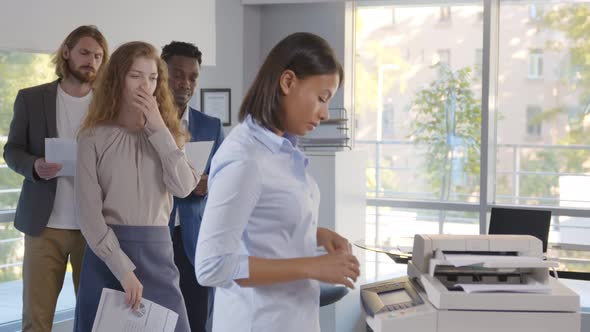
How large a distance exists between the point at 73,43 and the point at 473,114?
10.3ft

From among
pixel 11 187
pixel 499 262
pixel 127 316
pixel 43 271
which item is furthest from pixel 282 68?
pixel 11 187

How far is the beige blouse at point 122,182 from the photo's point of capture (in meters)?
2.39

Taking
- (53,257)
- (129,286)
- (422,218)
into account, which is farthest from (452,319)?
(422,218)

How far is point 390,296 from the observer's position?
217 cm

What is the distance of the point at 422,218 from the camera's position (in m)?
5.86

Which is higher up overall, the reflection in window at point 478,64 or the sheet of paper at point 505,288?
the reflection in window at point 478,64

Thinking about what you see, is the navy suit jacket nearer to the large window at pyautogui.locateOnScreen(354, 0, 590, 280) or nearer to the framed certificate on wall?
the framed certificate on wall

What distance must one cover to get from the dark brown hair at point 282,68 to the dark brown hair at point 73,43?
1771 millimetres

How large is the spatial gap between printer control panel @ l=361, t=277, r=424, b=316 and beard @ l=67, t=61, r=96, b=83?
65.5 inches

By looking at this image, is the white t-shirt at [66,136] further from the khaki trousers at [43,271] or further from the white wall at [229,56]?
the white wall at [229,56]

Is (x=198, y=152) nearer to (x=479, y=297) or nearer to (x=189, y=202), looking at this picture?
(x=189, y=202)

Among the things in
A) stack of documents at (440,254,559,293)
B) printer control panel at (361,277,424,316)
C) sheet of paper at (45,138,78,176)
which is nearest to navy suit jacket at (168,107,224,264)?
sheet of paper at (45,138,78,176)

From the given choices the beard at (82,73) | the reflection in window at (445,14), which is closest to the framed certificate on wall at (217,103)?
the reflection in window at (445,14)

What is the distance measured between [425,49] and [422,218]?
120 cm
